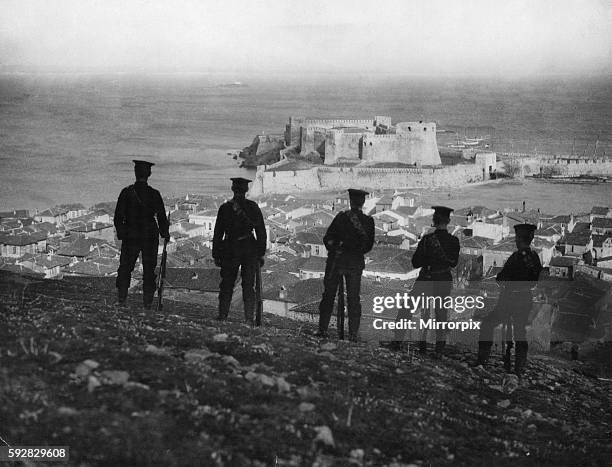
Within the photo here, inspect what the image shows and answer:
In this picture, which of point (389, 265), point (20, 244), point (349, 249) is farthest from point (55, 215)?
point (349, 249)

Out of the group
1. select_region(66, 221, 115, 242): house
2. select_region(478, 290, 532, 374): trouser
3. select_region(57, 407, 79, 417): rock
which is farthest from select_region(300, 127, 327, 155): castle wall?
select_region(57, 407, 79, 417): rock

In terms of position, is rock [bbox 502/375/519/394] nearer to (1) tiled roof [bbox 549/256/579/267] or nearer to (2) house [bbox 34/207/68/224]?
(1) tiled roof [bbox 549/256/579/267]

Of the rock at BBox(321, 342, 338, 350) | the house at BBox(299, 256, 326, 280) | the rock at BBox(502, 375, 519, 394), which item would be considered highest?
the rock at BBox(321, 342, 338, 350)

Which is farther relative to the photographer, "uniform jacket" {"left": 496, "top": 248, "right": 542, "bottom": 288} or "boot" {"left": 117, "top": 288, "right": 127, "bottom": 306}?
"boot" {"left": 117, "top": 288, "right": 127, "bottom": 306}

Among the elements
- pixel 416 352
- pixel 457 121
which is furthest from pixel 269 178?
pixel 416 352

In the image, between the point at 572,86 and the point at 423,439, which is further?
the point at 572,86

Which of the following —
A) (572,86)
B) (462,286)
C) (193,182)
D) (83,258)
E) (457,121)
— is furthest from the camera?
(457,121)

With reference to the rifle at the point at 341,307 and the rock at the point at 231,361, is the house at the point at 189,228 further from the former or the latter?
the rock at the point at 231,361

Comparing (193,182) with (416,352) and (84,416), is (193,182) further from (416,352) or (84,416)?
(84,416)
